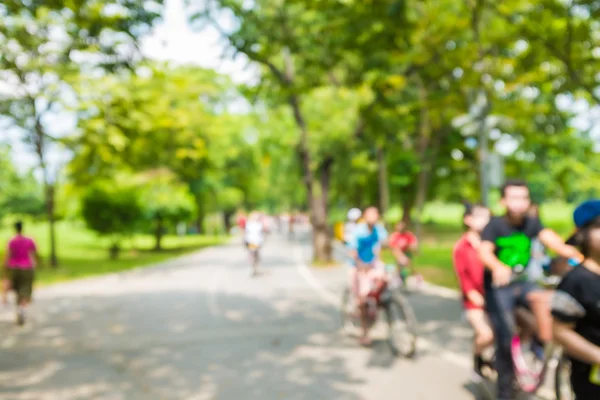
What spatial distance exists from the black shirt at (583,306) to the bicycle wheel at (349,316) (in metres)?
5.59

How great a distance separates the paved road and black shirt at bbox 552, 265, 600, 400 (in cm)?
283

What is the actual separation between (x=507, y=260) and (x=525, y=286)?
310 mm

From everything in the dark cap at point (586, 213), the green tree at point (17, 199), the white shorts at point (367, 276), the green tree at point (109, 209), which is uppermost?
the green tree at point (17, 199)

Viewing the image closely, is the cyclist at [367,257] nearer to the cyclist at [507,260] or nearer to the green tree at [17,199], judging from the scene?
the cyclist at [507,260]

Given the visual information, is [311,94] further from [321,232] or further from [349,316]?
[321,232]

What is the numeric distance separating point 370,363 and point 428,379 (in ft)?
3.06

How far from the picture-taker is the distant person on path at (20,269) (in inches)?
394

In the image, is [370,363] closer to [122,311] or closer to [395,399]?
[395,399]

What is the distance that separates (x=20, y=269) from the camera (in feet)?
33.0

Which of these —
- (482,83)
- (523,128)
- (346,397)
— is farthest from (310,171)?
(346,397)

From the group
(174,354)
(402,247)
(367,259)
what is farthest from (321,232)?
(174,354)

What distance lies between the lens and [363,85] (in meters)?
11.0

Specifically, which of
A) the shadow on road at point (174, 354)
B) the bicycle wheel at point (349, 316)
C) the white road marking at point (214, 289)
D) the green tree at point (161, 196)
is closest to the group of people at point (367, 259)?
the bicycle wheel at point (349, 316)

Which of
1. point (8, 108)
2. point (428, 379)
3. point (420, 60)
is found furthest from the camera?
point (8, 108)
